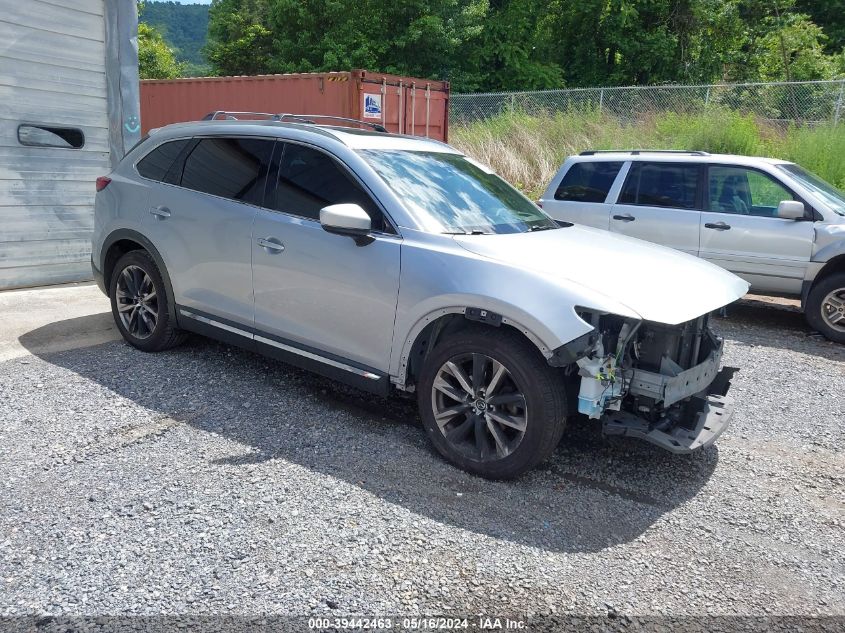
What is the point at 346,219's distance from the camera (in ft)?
13.0

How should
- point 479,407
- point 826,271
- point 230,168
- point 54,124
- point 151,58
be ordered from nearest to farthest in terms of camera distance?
point 479,407 < point 230,168 < point 826,271 < point 54,124 < point 151,58

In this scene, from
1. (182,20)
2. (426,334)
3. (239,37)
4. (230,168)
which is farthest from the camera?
(182,20)

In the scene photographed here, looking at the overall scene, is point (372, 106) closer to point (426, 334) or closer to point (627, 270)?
point (426, 334)

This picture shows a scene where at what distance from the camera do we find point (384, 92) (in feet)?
42.8

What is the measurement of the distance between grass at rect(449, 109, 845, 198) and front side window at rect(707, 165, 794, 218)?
5463 millimetres

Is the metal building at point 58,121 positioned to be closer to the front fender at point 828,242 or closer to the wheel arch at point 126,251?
the wheel arch at point 126,251

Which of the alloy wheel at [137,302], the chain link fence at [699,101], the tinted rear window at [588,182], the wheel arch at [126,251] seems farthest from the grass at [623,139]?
the alloy wheel at [137,302]

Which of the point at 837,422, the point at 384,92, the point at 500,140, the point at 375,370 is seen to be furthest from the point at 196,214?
the point at 500,140

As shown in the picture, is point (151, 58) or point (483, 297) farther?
point (151, 58)

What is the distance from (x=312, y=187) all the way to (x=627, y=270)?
6.54 feet

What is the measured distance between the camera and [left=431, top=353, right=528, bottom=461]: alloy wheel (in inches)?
145

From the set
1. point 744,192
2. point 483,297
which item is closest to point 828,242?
point 744,192

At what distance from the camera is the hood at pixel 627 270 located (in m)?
3.56

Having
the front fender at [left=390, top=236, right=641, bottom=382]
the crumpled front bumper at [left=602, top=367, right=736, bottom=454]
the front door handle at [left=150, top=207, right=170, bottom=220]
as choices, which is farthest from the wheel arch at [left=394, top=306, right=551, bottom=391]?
the front door handle at [left=150, top=207, right=170, bottom=220]
